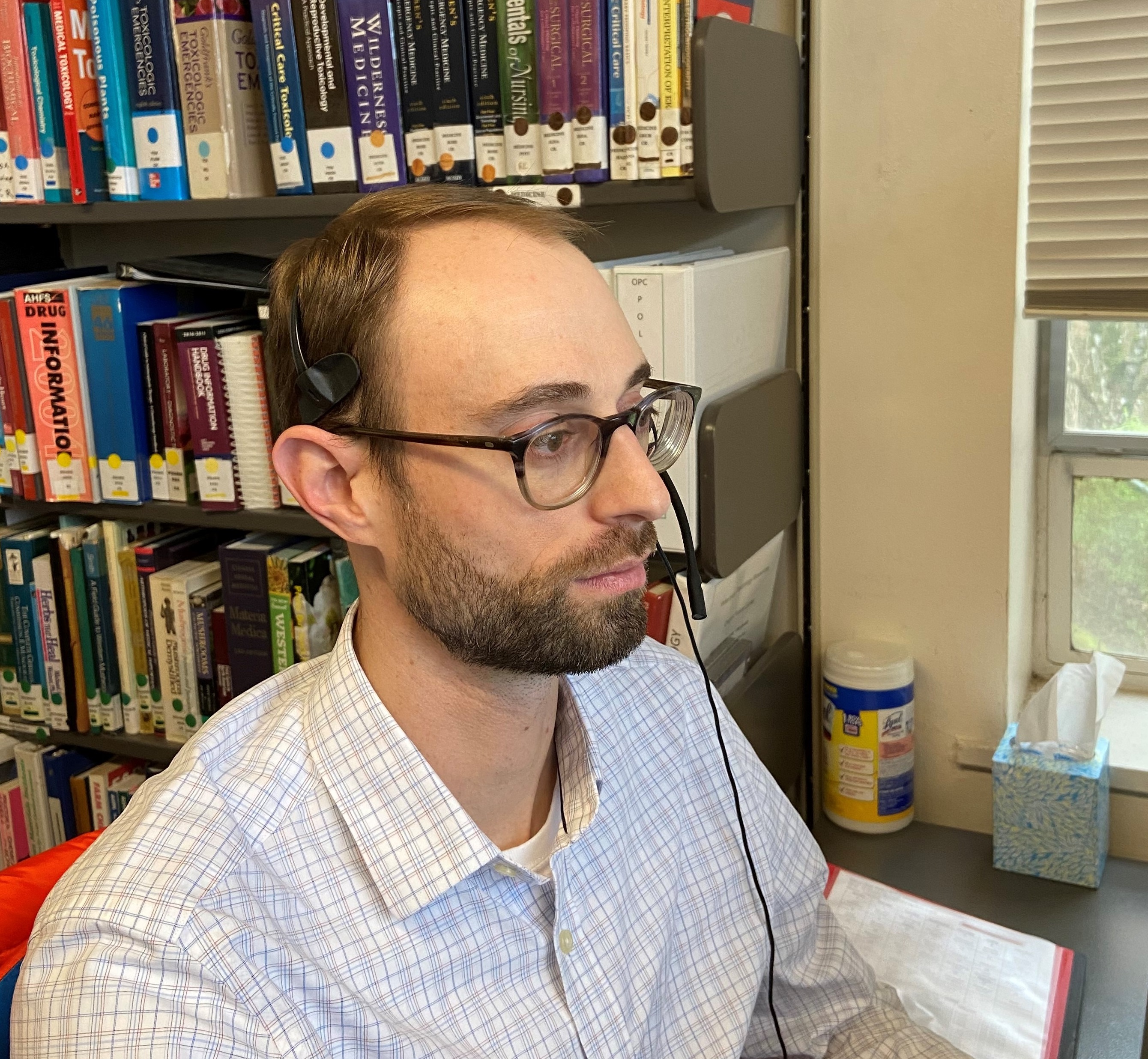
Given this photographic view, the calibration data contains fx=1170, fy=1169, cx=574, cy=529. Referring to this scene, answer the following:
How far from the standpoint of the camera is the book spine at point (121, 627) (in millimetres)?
1855

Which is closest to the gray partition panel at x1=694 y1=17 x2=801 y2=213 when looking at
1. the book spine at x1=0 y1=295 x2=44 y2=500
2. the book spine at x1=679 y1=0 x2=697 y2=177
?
the book spine at x1=679 y1=0 x2=697 y2=177

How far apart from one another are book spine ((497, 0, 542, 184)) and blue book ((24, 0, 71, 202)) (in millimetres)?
706

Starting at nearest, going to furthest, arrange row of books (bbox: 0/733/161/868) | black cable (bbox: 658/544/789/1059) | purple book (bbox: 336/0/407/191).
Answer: black cable (bbox: 658/544/789/1059) → purple book (bbox: 336/0/407/191) → row of books (bbox: 0/733/161/868)

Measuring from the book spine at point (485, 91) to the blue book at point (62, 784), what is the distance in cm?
124

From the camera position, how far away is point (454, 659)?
93 centimetres

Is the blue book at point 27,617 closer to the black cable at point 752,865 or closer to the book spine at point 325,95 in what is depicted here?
the book spine at point 325,95

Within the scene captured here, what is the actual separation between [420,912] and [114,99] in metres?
1.29

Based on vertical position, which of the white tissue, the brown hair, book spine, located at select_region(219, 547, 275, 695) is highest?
the brown hair

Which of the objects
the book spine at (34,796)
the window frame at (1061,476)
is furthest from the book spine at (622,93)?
the book spine at (34,796)

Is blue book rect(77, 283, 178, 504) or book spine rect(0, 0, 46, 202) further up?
book spine rect(0, 0, 46, 202)

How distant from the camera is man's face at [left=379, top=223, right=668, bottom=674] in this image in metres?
0.88

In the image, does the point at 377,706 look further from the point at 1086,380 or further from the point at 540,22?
the point at 1086,380

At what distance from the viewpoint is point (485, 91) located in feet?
4.72

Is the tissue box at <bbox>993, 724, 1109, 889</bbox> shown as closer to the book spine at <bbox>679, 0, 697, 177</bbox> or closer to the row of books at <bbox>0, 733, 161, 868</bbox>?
the book spine at <bbox>679, 0, 697, 177</bbox>
